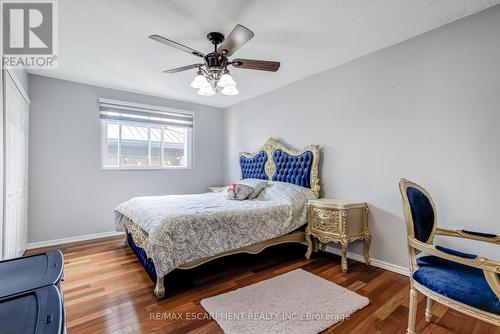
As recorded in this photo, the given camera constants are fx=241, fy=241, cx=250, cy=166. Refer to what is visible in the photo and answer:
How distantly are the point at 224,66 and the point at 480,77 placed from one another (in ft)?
7.37

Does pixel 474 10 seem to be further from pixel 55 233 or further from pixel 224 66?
pixel 55 233

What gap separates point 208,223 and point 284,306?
0.98 metres

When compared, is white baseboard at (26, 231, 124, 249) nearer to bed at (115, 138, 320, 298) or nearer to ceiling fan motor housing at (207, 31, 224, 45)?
bed at (115, 138, 320, 298)

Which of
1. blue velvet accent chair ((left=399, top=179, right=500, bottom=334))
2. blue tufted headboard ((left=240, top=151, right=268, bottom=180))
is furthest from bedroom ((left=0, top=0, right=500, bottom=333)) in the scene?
blue tufted headboard ((left=240, top=151, right=268, bottom=180))

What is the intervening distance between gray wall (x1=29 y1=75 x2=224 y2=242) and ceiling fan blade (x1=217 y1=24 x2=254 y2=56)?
279cm

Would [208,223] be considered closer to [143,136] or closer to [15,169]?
[15,169]

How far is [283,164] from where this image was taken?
380 centimetres

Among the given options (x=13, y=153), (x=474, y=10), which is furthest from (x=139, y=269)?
(x=474, y=10)

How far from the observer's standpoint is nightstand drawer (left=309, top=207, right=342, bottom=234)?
107 inches

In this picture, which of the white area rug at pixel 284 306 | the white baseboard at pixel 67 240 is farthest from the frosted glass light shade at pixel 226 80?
the white baseboard at pixel 67 240

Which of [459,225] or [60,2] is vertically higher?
[60,2]

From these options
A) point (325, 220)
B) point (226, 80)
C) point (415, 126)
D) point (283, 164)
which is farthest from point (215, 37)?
point (325, 220)

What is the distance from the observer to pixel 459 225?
217 cm
